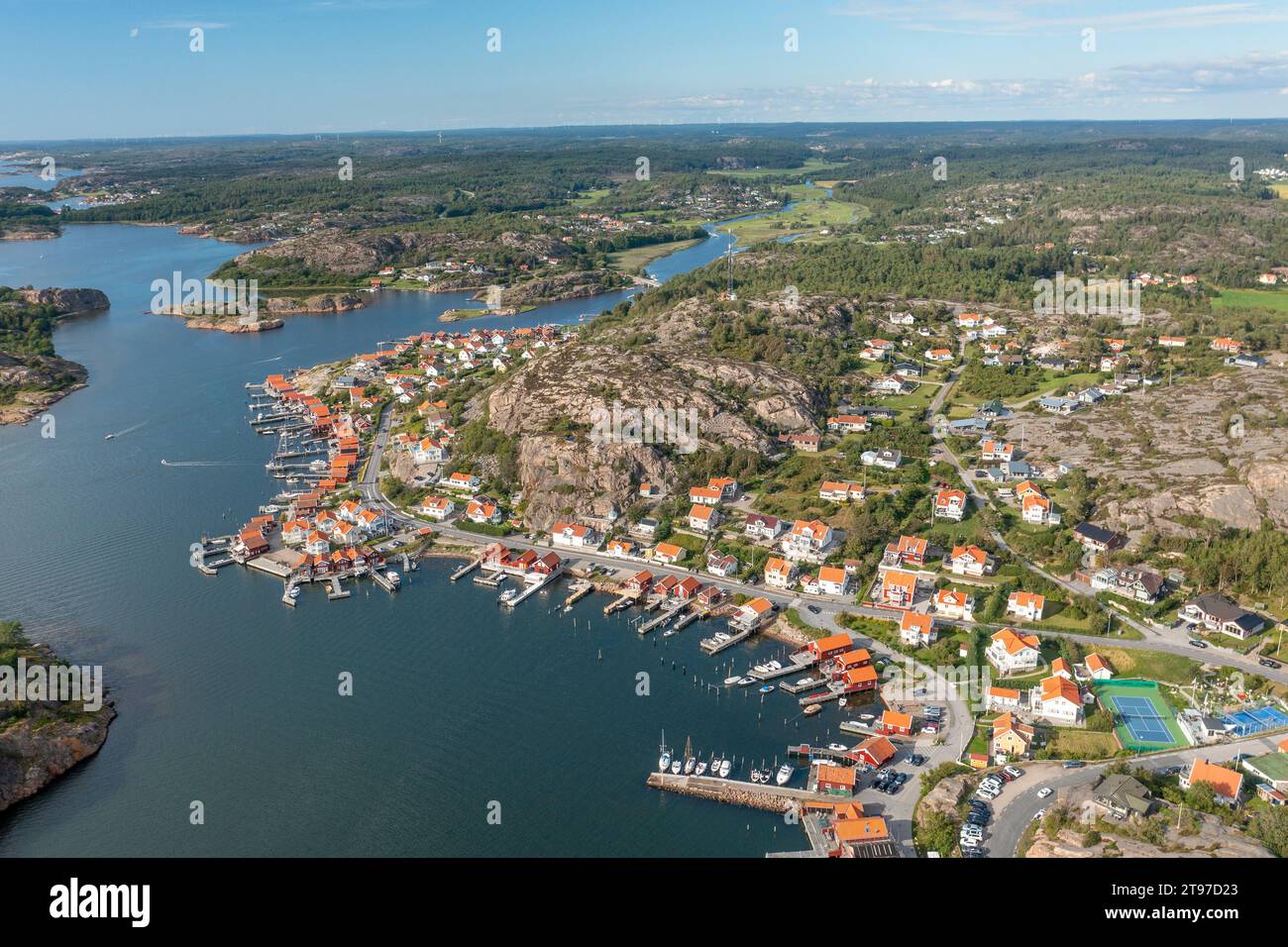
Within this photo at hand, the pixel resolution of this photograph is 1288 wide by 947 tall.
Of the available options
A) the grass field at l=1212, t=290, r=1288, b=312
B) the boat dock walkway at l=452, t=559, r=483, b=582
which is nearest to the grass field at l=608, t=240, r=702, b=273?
the grass field at l=1212, t=290, r=1288, b=312

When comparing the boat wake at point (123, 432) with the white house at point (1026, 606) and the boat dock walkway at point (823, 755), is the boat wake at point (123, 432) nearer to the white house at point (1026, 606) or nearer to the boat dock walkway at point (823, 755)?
the boat dock walkway at point (823, 755)

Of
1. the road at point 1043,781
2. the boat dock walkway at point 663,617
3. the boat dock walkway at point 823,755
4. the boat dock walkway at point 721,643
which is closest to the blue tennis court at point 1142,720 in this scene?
the road at point 1043,781

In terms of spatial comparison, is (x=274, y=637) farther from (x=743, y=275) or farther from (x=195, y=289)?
(x=195, y=289)

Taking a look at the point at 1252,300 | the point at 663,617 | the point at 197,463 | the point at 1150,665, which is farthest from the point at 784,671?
the point at 1252,300

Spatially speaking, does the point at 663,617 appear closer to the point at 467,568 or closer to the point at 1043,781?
the point at 467,568

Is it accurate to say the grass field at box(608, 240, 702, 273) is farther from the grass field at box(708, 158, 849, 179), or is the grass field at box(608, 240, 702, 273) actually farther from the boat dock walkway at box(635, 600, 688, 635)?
the grass field at box(708, 158, 849, 179)

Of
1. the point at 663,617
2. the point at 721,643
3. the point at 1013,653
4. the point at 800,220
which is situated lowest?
the point at 721,643
